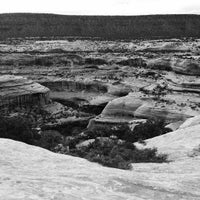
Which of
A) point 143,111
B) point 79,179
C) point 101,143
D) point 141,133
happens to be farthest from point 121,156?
point 143,111

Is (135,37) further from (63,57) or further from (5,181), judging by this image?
(5,181)

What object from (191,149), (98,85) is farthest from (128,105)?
(191,149)

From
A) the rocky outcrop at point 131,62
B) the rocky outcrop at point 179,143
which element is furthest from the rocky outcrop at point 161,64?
the rocky outcrop at point 179,143

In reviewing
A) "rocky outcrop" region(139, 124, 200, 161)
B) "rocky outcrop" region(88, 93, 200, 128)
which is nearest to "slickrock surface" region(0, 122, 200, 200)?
"rocky outcrop" region(139, 124, 200, 161)

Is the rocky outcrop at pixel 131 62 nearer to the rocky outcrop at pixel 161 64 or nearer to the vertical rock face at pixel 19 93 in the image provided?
the rocky outcrop at pixel 161 64

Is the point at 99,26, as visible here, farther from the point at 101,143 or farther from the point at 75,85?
the point at 101,143

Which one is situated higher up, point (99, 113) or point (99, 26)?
point (99, 26)
